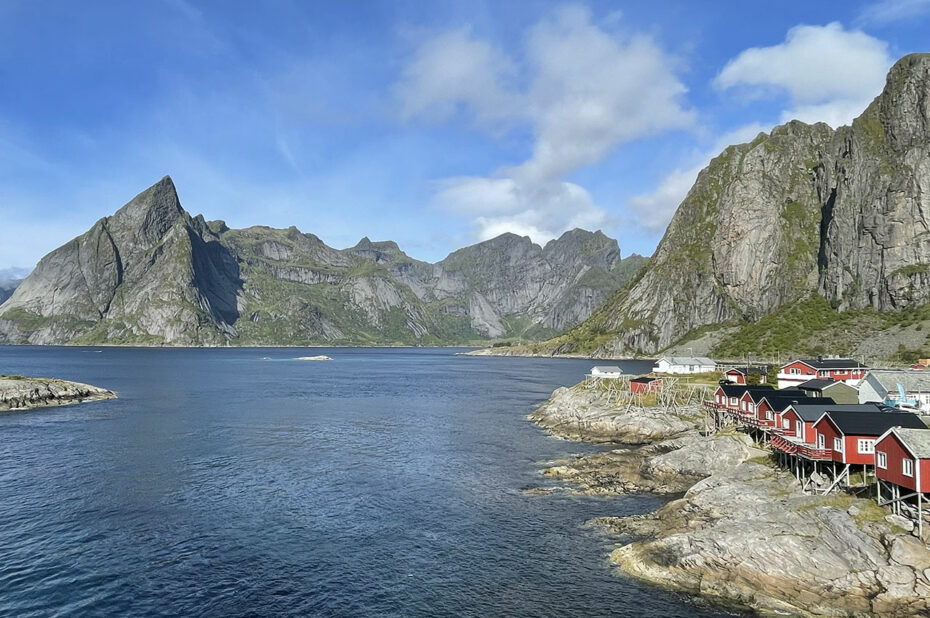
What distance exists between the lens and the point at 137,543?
44094mm

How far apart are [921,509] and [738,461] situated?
87.1ft

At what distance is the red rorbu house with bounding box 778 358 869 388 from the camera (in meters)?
110

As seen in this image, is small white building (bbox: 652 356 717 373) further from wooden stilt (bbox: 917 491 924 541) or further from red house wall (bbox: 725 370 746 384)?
wooden stilt (bbox: 917 491 924 541)

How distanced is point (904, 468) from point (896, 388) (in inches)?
1636

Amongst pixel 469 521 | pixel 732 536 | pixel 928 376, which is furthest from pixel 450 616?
pixel 928 376

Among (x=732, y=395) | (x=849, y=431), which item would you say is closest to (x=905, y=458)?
(x=849, y=431)

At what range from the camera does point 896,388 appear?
73.6 m

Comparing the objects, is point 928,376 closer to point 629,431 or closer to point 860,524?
point 629,431

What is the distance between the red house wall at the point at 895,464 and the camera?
1534 inches

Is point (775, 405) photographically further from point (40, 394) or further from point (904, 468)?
point (40, 394)

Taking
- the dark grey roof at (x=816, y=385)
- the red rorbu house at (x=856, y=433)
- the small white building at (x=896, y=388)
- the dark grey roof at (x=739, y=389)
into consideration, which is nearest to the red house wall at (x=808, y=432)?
the red rorbu house at (x=856, y=433)

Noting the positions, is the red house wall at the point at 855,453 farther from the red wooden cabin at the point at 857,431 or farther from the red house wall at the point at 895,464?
the red house wall at the point at 895,464

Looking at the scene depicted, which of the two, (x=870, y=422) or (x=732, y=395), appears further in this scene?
(x=732, y=395)

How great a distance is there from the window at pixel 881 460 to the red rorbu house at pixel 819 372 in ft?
233
